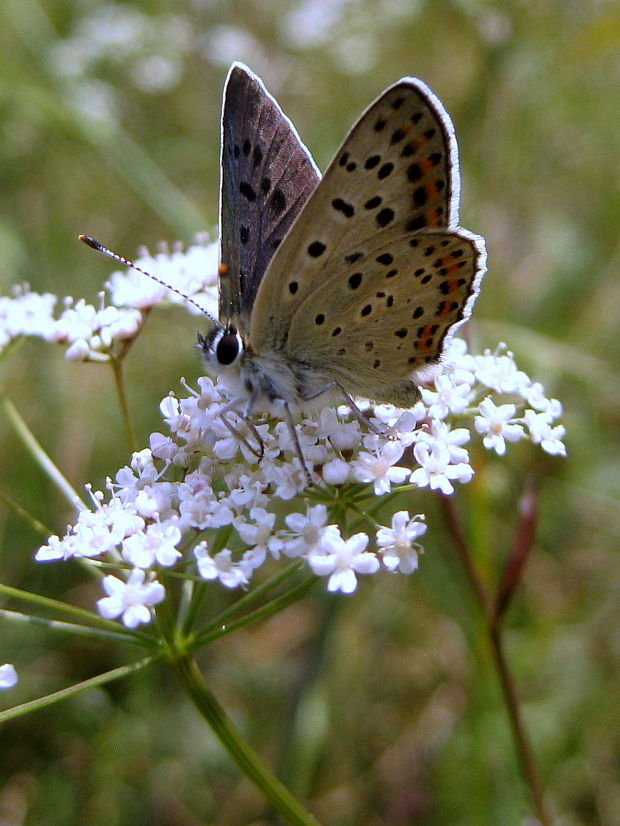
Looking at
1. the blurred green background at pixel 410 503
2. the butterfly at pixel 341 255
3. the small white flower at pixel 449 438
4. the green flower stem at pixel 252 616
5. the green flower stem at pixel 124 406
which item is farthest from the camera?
the blurred green background at pixel 410 503

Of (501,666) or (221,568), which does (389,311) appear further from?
(501,666)

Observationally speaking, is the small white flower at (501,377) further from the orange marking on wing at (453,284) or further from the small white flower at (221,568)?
the small white flower at (221,568)

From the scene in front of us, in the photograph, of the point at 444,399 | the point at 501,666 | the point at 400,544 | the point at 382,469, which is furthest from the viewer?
the point at 501,666

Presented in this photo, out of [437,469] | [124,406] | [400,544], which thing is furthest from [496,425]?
[124,406]

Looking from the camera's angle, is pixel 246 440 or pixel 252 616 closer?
pixel 252 616

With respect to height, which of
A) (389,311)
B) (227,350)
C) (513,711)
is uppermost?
(389,311)

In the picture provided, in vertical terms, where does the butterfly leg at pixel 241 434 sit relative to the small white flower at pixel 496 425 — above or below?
below

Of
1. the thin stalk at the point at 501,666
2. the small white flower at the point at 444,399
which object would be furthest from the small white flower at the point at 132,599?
the thin stalk at the point at 501,666
